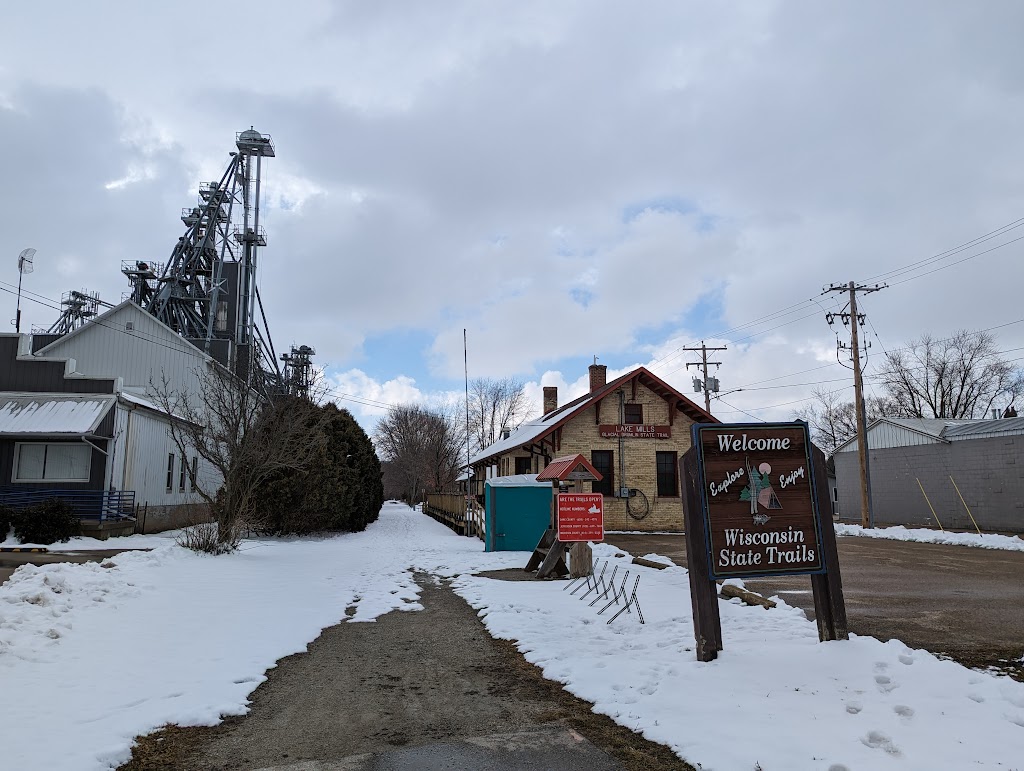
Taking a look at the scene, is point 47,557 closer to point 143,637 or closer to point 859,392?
point 143,637

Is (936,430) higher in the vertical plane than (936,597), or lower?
higher

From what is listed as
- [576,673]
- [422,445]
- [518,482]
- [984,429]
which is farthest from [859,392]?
[422,445]

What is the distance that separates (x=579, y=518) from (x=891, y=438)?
92.0ft

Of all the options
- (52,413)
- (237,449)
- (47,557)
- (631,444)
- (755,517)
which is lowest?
(47,557)

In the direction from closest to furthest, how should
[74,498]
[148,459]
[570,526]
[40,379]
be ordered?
1. [570,526]
2. [74,498]
3. [40,379]
4. [148,459]

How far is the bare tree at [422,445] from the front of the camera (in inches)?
2844

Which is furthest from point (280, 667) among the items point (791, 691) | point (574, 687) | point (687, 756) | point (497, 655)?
point (791, 691)

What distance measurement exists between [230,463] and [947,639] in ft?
46.8

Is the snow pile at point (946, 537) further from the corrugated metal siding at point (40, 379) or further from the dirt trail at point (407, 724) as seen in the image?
the corrugated metal siding at point (40, 379)

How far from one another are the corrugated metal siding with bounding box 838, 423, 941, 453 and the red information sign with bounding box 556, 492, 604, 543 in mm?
22795

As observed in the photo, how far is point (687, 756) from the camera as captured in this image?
4.31 m

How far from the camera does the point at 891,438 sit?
34.3m

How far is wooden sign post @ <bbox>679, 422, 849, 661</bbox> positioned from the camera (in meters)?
6.36

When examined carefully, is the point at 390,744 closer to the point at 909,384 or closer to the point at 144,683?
the point at 144,683
